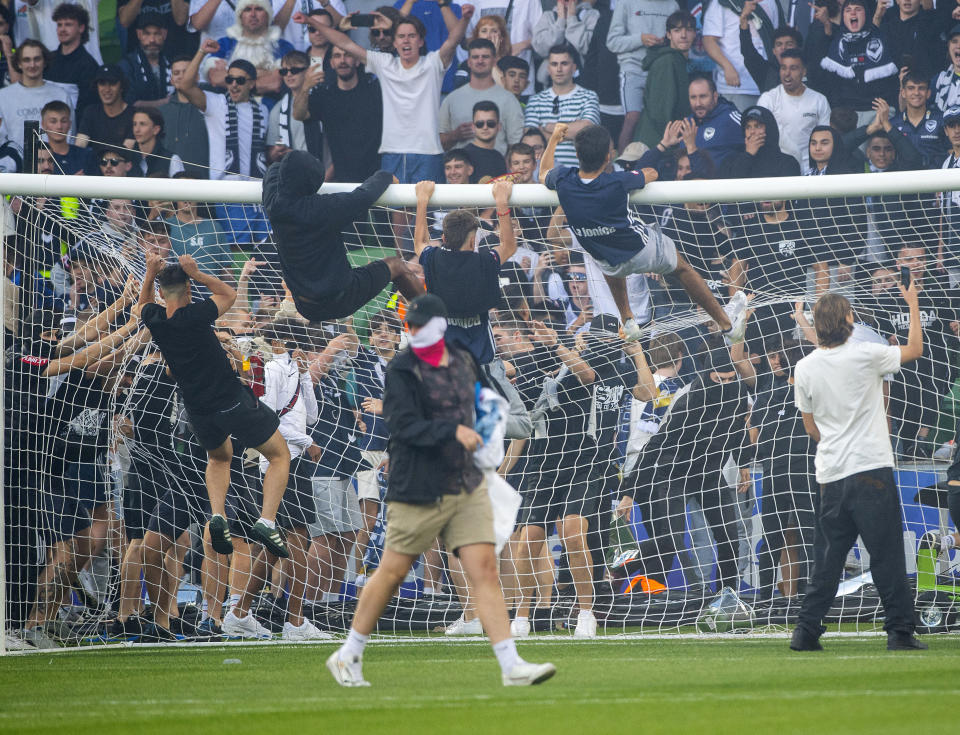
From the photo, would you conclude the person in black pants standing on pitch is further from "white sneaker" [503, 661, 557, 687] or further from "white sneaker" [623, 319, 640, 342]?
"white sneaker" [503, 661, 557, 687]

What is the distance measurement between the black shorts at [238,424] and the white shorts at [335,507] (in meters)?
1.39

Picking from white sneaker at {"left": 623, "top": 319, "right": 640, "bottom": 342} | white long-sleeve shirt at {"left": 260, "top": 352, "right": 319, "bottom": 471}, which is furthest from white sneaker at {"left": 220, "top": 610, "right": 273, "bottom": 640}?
white sneaker at {"left": 623, "top": 319, "right": 640, "bottom": 342}

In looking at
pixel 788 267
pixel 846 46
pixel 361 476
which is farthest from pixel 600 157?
pixel 846 46

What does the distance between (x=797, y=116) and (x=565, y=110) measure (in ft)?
8.25

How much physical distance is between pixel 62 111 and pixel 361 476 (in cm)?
583

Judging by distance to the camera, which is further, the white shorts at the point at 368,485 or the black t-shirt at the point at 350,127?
the black t-shirt at the point at 350,127

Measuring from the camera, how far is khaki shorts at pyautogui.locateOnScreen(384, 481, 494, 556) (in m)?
5.88

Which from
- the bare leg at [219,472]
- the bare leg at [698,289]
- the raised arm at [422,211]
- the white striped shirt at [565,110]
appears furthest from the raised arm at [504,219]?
the white striped shirt at [565,110]

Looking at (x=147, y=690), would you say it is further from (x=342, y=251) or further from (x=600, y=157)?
(x=600, y=157)

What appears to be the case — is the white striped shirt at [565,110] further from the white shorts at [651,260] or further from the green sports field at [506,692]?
the green sports field at [506,692]

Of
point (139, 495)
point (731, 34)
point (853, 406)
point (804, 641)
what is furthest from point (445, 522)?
point (731, 34)

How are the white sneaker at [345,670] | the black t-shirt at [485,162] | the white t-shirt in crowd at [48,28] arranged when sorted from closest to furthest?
the white sneaker at [345,670] < the black t-shirt at [485,162] < the white t-shirt in crowd at [48,28]

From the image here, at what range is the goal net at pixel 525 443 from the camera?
9.49 meters

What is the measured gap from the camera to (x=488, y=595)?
5.66m
